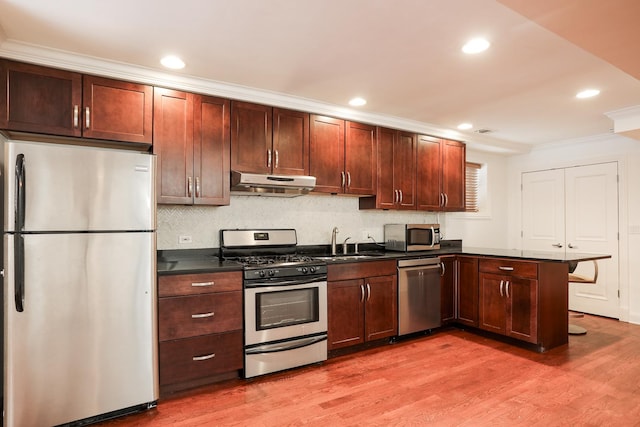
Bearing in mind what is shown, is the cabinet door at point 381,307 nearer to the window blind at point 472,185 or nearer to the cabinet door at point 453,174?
the cabinet door at point 453,174

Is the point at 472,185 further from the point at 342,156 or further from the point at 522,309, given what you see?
the point at 342,156

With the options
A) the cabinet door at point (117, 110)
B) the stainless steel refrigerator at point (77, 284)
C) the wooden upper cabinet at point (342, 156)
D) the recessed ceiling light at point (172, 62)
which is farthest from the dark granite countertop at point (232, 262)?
the recessed ceiling light at point (172, 62)

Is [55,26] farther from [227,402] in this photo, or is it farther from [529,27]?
[529,27]

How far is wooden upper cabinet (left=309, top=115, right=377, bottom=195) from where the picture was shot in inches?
149

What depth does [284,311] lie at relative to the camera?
10.4ft

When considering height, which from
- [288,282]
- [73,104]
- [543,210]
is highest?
[73,104]

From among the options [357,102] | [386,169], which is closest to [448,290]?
[386,169]

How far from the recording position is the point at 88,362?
91.0 inches

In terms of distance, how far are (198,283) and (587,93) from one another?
12.4 feet

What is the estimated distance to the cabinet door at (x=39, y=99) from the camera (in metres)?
2.48

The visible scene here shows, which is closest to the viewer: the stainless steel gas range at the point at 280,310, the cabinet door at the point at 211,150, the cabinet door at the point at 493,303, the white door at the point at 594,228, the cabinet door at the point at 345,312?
the stainless steel gas range at the point at 280,310

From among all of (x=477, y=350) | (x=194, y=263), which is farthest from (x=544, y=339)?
(x=194, y=263)

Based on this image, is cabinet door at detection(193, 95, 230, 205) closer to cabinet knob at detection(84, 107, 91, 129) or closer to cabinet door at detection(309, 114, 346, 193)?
cabinet knob at detection(84, 107, 91, 129)

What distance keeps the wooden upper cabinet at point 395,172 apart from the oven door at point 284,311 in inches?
54.6
